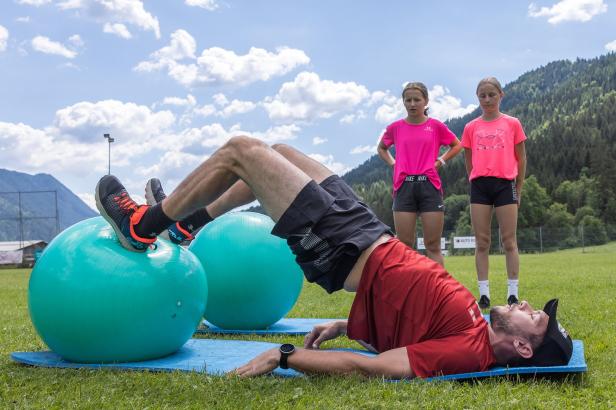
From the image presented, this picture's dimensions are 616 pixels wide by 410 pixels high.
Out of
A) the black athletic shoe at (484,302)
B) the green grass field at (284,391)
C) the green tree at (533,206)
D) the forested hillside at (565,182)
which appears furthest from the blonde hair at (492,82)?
the green tree at (533,206)

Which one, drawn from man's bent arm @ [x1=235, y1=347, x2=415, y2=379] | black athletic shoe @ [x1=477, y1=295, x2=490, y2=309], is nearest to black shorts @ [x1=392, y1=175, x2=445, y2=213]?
black athletic shoe @ [x1=477, y1=295, x2=490, y2=309]

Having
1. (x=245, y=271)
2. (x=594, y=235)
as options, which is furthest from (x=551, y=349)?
(x=594, y=235)

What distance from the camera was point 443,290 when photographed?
3.57 meters

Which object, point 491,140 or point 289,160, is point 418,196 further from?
point 289,160

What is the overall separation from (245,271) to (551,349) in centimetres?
302

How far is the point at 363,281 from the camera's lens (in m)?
3.73

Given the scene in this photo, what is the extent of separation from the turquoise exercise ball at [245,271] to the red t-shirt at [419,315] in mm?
2089

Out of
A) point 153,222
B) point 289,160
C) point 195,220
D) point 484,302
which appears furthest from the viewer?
point 484,302

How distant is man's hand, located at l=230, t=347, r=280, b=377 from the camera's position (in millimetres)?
3447

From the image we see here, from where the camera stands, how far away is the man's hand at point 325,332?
427 cm

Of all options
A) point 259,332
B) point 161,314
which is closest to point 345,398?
point 161,314

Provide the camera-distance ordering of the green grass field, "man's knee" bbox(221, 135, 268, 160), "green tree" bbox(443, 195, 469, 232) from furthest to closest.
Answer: "green tree" bbox(443, 195, 469, 232) < "man's knee" bbox(221, 135, 268, 160) < the green grass field

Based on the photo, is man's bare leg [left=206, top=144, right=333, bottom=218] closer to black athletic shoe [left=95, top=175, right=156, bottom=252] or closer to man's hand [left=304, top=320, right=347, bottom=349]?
black athletic shoe [left=95, top=175, right=156, bottom=252]

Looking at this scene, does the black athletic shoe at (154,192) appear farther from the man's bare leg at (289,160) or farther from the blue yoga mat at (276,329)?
the blue yoga mat at (276,329)
